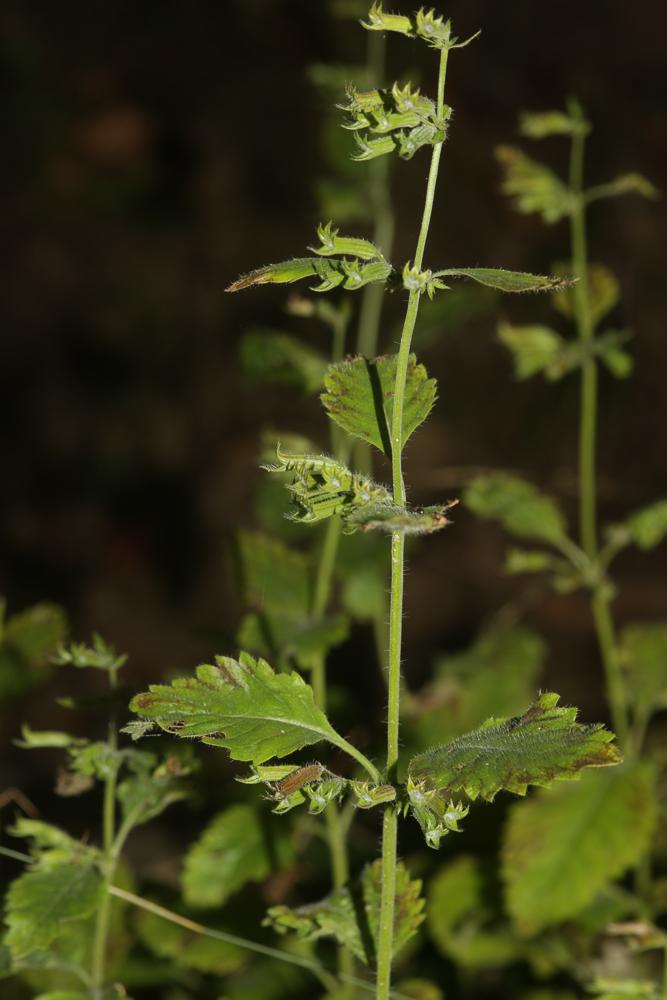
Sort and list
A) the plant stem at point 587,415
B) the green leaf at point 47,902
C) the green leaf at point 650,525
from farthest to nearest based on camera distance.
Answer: the plant stem at point 587,415 → the green leaf at point 650,525 → the green leaf at point 47,902

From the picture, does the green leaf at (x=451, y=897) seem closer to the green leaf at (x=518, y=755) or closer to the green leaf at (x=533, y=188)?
the green leaf at (x=518, y=755)

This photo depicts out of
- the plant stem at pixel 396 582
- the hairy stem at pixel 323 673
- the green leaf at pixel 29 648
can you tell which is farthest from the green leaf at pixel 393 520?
the green leaf at pixel 29 648

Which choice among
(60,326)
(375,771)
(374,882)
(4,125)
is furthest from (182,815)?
(4,125)

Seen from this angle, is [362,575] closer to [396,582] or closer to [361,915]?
[361,915]

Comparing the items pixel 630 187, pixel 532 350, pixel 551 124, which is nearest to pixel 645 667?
pixel 532 350

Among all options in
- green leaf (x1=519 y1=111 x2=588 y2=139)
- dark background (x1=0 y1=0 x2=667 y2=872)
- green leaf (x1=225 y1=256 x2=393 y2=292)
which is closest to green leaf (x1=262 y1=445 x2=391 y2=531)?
green leaf (x1=225 y1=256 x2=393 y2=292)

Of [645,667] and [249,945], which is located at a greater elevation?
[645,667]
